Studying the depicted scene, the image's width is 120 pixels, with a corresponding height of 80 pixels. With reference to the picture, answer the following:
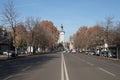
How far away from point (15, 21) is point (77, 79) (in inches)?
1886

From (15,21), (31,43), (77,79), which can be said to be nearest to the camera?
(77,79)

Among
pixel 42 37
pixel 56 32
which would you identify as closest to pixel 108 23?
pixel 42 37

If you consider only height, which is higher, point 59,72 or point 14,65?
point 14,65

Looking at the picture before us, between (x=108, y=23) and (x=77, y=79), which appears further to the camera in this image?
(x=108, y=23)

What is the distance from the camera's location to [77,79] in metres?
17.1

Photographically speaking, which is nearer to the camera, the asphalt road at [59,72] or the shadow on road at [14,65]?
the asphalt road at [59,72]

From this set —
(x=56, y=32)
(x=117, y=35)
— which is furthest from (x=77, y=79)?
(x=56, y=32)

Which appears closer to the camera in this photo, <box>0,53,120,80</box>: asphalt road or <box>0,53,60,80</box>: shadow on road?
<box>0,53,120,80</box>: asphalt road

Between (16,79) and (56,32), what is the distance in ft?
448

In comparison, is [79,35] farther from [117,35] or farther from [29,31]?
[117,35]

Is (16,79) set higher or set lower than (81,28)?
lower

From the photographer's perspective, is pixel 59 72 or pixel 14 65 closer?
pixel 59 72

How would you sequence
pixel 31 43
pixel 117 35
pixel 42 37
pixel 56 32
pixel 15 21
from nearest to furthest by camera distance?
1. pixel 15 21
2. pixel 117 35
3. pixel 31 43
4. pixel 42 37
5. pixel 56 32

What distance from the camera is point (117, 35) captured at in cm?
7150
